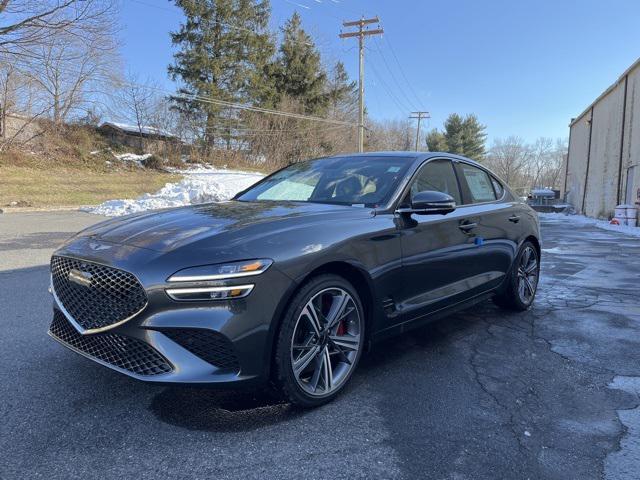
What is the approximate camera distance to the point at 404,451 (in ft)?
7.96

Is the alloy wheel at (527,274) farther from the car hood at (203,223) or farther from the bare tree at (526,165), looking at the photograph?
the bare tree at (526,165)

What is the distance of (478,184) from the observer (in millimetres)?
4629

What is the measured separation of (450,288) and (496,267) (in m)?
0.90

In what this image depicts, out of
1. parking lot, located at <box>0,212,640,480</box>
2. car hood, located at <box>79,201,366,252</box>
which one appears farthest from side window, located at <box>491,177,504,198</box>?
car hood, located at <box>79,201,366,252</box>

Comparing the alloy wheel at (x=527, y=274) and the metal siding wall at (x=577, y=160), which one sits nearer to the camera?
the alloy wheel at (x=527, y=274)

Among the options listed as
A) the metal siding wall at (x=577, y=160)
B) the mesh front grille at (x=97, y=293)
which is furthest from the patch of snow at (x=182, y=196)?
the metal siding wall at (x=577, y=160)

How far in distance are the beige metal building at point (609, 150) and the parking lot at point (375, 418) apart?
19.2 m

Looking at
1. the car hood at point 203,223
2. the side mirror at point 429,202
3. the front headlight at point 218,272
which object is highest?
the side mirror at point 429,202

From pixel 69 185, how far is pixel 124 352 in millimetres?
22604

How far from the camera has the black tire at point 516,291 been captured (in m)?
4.84

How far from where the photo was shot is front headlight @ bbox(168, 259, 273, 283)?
2.35 m

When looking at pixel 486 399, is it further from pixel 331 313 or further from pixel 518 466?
pixel 331 313

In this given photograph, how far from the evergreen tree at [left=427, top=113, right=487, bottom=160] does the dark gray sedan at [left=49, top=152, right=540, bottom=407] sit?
69.2m

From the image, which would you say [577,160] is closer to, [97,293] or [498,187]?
[498,187]
